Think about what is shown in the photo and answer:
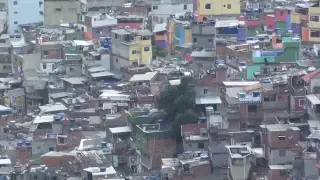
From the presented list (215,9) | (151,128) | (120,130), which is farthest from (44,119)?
(215,9)

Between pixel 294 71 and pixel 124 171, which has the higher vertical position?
pixel 294 71

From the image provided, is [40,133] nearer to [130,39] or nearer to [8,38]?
[130,39]

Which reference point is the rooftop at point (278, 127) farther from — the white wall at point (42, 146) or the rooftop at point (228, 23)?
the rooftop at point (228, 23)

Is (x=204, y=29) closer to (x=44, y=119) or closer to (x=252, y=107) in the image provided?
(x=44, y=119)

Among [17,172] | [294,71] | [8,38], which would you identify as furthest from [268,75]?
[8,38]

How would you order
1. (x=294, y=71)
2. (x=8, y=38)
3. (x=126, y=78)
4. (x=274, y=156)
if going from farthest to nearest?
1. (x=8, y=38)
2. (x=126, y=78)
3. (x=294, y=71)
4. (x=274, y=156)

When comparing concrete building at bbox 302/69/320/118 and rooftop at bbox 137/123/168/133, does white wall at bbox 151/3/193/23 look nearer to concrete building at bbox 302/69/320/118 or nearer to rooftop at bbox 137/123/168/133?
rooftop at bbox 137/123/168/133
